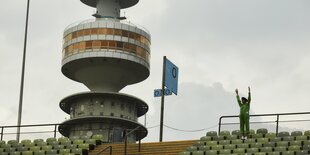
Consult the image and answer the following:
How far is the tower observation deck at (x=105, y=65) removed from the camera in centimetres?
7888

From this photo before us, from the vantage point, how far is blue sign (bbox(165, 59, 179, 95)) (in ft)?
156

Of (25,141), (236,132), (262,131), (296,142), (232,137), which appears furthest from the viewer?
(25,141)

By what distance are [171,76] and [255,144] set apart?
58.8ft

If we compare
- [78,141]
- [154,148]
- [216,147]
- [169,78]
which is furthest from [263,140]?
[169,78]

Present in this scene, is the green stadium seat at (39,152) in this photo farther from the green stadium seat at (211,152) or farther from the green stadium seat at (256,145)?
the green stadium seat at (256,145)

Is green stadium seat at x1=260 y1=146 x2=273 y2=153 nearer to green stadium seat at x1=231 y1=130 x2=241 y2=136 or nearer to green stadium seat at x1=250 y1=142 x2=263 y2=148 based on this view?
green stadium seat at x1=250 y1=142 x2=263 y2=148

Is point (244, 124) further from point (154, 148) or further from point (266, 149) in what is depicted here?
point (154, 148)

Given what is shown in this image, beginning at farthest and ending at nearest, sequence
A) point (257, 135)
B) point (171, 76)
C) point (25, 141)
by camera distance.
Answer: point (171, 76), point (25, 141), point (257, 135)

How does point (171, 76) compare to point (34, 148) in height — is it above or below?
above

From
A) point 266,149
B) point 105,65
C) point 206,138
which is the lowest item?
point 266,149

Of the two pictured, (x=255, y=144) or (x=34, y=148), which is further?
(x=34, y=148)

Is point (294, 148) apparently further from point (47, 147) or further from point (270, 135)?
point (47, 147)

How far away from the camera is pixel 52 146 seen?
1387 inches

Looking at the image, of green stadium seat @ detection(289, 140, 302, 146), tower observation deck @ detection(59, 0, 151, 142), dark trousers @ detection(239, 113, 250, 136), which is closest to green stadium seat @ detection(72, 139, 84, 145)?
dark trousers @ detection(239, 113, 250, 136)
